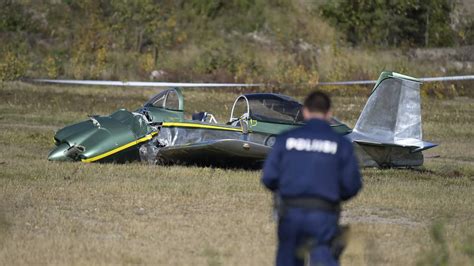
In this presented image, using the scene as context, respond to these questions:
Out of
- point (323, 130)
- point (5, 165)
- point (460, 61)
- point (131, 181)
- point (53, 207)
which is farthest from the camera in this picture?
point (460, 61)

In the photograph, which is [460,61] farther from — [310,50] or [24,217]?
[24,217]

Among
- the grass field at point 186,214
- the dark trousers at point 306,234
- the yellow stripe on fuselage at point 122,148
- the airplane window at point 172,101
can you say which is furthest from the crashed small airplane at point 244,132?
the dark trousers at point 306,234

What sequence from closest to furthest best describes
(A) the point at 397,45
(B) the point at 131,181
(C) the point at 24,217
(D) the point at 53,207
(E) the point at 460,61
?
(C) the point at 24,217
(D) the point at 53,207
(B) the point at 131,181
(E) the point at 460,61
(A) the point at 397,45

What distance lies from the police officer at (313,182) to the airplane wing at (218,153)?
777 centimetres

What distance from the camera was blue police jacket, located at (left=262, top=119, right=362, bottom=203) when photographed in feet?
21.6

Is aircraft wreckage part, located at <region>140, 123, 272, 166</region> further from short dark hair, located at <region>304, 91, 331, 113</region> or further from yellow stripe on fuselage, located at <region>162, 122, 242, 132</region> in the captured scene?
short dark hair, located at <region>304, 91, 331, 113</region>

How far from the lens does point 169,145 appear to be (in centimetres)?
1553

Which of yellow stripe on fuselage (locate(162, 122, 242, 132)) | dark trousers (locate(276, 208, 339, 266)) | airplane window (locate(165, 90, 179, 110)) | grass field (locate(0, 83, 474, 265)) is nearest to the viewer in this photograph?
dark trousers (locate(276, 208, 339, 266))

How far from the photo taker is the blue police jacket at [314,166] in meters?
6.58

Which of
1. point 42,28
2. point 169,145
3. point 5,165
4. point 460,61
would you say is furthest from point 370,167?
point 42,28

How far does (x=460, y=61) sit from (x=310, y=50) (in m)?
6.46

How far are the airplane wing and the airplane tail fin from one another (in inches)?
68.1

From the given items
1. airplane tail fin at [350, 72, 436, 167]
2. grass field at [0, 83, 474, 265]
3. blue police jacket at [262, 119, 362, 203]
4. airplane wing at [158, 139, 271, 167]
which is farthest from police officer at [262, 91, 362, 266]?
airplane tail fin at [350, 72, 436, 167]

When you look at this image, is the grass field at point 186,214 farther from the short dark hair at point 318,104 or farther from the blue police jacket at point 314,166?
the short dark hair at point 318,104
